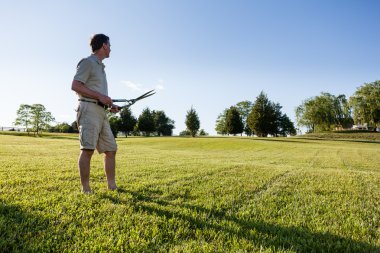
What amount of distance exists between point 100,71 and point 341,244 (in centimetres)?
436

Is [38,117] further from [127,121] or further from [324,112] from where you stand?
[324,112]

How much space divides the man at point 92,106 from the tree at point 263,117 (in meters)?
74.1

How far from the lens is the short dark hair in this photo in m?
4.90

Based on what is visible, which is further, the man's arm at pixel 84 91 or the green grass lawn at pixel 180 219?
the man's arm at pixel 84 91

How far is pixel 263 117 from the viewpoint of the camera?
7594cm

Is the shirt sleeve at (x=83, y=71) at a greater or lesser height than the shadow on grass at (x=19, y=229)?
greater

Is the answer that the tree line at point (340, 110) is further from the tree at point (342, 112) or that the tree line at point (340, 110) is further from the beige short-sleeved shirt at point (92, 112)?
the beige short-sleeved shirt at point (92, 112)

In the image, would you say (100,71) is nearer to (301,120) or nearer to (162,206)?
(162,206)

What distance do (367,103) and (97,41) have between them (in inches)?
4155

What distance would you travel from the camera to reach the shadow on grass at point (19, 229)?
7.57ft

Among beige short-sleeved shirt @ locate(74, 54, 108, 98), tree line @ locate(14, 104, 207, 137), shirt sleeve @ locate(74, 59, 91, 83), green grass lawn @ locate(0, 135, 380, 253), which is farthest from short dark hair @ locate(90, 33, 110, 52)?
tree line @ locate(14, 104, 207, 137)

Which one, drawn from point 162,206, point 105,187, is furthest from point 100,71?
point 162,206

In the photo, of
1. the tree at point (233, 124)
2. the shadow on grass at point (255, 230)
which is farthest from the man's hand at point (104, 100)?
the tree at point (233, 124)

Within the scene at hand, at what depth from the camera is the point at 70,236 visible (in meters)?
2.58
